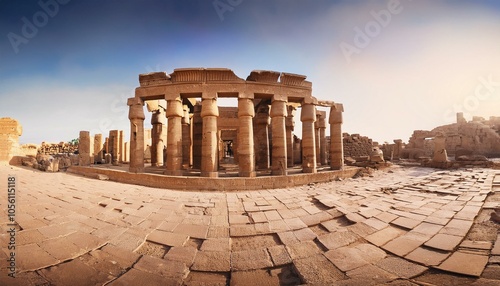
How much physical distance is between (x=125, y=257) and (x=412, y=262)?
3.68 metres

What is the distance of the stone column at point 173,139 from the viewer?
855 cm

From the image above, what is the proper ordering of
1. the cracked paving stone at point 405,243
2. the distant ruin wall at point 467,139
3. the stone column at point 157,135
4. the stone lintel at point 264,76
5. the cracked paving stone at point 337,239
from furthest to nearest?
the distant ruin wall at point 467,139 < the stone column at point 157,135 < the stone lintel at point 264,76 < the cracked paving stone at point 337,239 < the cracked paving stone at point 405,243

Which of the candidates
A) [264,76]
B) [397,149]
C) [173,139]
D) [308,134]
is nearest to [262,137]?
[308,134]

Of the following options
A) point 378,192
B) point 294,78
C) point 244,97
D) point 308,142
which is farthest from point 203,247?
point 294,78

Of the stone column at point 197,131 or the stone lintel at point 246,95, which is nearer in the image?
the stone lintel at point 246,95

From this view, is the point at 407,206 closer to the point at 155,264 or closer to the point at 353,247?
the point at 353,247

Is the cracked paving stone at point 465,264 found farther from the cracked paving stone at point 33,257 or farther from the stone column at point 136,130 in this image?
the stone column at point 136,130

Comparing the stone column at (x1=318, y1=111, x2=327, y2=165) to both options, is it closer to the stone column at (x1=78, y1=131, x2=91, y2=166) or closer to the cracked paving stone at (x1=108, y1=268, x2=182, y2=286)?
the cracked paving stone at (x1=108, y1=268, x2=182, y2=286)

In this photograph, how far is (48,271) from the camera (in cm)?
207

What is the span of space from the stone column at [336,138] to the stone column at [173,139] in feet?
26.4

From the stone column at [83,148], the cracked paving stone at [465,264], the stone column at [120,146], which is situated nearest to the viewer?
the cracked paving stone at [465,264]

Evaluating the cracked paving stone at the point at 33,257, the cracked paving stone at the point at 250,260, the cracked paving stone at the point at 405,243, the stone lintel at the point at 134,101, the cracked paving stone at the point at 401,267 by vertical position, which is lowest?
the cracked paving stone at the point at 250,260

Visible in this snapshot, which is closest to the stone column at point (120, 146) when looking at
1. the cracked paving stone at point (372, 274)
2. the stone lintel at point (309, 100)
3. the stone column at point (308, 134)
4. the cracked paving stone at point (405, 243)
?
the stone column at point (308, 134)

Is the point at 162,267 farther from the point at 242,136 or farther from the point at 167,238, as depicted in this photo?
the point at 242,136
